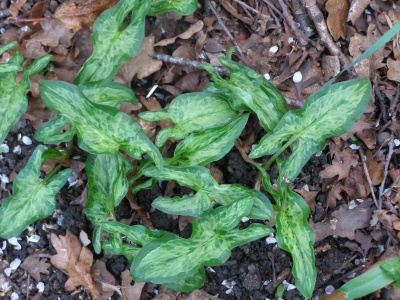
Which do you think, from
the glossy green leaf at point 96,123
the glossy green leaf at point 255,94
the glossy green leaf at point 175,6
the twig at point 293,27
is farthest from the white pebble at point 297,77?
the glossy green leaf at point 96,123

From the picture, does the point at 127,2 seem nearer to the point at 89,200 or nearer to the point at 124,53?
the point at 124,53

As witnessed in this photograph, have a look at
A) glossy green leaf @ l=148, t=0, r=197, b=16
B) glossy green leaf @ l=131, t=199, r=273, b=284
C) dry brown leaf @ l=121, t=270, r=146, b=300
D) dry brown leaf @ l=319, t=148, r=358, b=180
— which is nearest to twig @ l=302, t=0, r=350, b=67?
dry brown leaf @ l=319, t=148, r=358, b=180

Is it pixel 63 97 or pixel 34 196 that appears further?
pixel 34 196

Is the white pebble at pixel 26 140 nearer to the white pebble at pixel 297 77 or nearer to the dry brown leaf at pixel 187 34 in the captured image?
the dry brown leaf at pixel 187 34

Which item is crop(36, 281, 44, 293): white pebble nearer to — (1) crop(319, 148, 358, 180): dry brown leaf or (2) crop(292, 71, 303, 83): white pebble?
(1) crop(319, 148, 358, 180): dry brown leaf

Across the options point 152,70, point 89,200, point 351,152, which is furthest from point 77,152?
point 351,152

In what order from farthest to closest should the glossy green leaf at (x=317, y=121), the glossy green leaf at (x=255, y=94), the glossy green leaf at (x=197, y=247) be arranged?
the glossy green leaf at (x=255, y=94), the glossy green leaf at (x=317, y=121), the glossy green leaf at (x=197, y=247)
